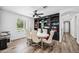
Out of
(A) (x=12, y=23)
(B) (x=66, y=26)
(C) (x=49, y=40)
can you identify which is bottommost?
(C) (x=49, y=40)

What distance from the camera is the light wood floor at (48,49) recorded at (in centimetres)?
266

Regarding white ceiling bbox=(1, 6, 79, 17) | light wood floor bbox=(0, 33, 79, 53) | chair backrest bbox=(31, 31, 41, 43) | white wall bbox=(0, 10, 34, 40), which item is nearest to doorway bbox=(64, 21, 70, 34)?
light wood floor bbox=(0, 33, 79, 53)

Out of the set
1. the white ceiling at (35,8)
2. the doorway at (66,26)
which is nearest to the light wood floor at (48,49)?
the doorway at (66,26)

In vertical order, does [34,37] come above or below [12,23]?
below

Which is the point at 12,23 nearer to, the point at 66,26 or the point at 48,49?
the point at 48,49

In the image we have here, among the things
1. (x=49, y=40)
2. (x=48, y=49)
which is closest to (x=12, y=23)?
(x=49, y=40)

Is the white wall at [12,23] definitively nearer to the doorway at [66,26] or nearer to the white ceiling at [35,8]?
the white ceiling at [35,8]

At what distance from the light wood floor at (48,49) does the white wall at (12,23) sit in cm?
22

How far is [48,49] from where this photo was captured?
2738 millimetres

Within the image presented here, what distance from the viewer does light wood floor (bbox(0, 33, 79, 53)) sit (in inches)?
105

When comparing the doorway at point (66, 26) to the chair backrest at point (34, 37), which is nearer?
the doorway at point (66, 26)

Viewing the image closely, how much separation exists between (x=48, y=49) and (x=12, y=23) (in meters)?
1.37

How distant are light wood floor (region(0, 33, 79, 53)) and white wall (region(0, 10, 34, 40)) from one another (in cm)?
22
